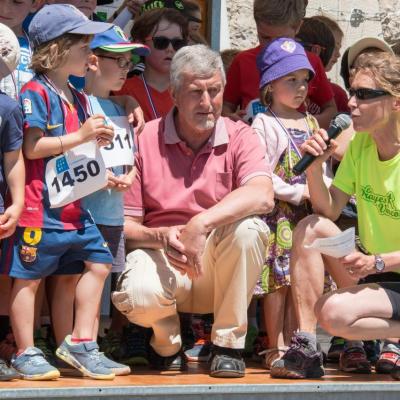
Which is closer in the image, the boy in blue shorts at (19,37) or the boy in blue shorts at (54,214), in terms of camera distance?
the boy in blue shorts at (54,214)

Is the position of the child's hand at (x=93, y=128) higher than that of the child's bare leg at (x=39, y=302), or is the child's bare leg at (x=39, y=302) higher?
the child's hand at (x=93, y=128)

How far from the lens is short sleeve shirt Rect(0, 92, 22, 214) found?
4848 millimetres

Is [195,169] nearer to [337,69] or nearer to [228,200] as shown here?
[228,200]

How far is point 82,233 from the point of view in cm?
511

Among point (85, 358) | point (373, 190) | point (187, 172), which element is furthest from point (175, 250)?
point (373, 190)

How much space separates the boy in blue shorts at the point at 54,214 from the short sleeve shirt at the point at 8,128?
10cm

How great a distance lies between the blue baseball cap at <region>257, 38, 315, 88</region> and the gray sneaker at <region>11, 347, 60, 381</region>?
177cm

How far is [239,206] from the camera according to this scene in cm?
524

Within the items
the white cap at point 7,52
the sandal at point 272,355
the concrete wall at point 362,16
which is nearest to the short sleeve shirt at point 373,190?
the sandal at point 272,355

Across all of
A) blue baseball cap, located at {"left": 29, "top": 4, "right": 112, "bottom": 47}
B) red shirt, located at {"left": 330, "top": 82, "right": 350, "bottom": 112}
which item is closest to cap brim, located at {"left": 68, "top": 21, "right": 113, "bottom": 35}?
blue baseball cap, located at {"left": 29, "top": 4, "right": 112, "bottom": 47}

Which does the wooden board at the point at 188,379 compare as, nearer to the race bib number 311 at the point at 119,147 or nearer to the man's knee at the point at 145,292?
the man's knee at the point at 145,292

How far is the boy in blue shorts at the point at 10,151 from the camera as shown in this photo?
4828 millimetres

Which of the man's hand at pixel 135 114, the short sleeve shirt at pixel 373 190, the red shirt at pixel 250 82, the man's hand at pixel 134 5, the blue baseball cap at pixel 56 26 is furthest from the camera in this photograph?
the man's hand at pixel 134 5

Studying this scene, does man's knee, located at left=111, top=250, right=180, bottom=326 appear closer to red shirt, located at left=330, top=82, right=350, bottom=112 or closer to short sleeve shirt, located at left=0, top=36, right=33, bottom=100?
short sleeve shirt, located at left=0, top=36, right=33, bottom=100
